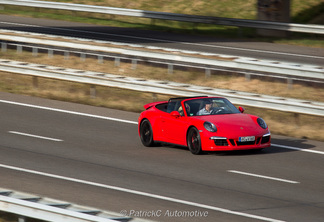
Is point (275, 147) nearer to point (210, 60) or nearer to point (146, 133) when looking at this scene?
point (146, 133)

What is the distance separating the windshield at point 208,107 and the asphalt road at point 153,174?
34.3 inches

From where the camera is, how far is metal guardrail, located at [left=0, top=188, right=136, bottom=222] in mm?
7156

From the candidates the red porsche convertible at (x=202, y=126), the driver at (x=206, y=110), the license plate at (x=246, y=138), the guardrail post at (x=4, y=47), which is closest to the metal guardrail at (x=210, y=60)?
the guardrail post at (x=4, y=47)

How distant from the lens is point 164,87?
19.6 meters

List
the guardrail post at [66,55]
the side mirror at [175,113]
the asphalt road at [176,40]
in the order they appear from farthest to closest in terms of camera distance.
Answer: the asphalt road at [176,40] < the guardrail post at [66,55] < the side mirror at [175,113]

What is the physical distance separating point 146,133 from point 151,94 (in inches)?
222

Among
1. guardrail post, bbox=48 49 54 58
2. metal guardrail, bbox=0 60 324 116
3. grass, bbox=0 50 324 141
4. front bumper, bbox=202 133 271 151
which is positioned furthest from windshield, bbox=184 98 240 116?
guardrail post, bbox=48 49 54 58

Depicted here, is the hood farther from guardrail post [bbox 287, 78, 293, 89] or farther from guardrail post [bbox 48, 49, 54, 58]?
guardrail post [bbox 48, 49, 54, 58]

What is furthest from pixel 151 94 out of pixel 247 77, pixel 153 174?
pixel 153 174

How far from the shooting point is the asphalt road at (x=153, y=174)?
10281 millimetres

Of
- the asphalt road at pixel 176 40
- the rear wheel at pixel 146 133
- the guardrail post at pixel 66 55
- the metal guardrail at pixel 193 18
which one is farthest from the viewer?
the metal guardrail at pixel 193 18

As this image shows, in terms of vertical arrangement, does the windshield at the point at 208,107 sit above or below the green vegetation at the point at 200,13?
below

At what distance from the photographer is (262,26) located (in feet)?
104

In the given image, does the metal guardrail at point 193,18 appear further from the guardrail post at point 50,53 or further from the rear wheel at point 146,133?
the rear wheel at point 146,133
